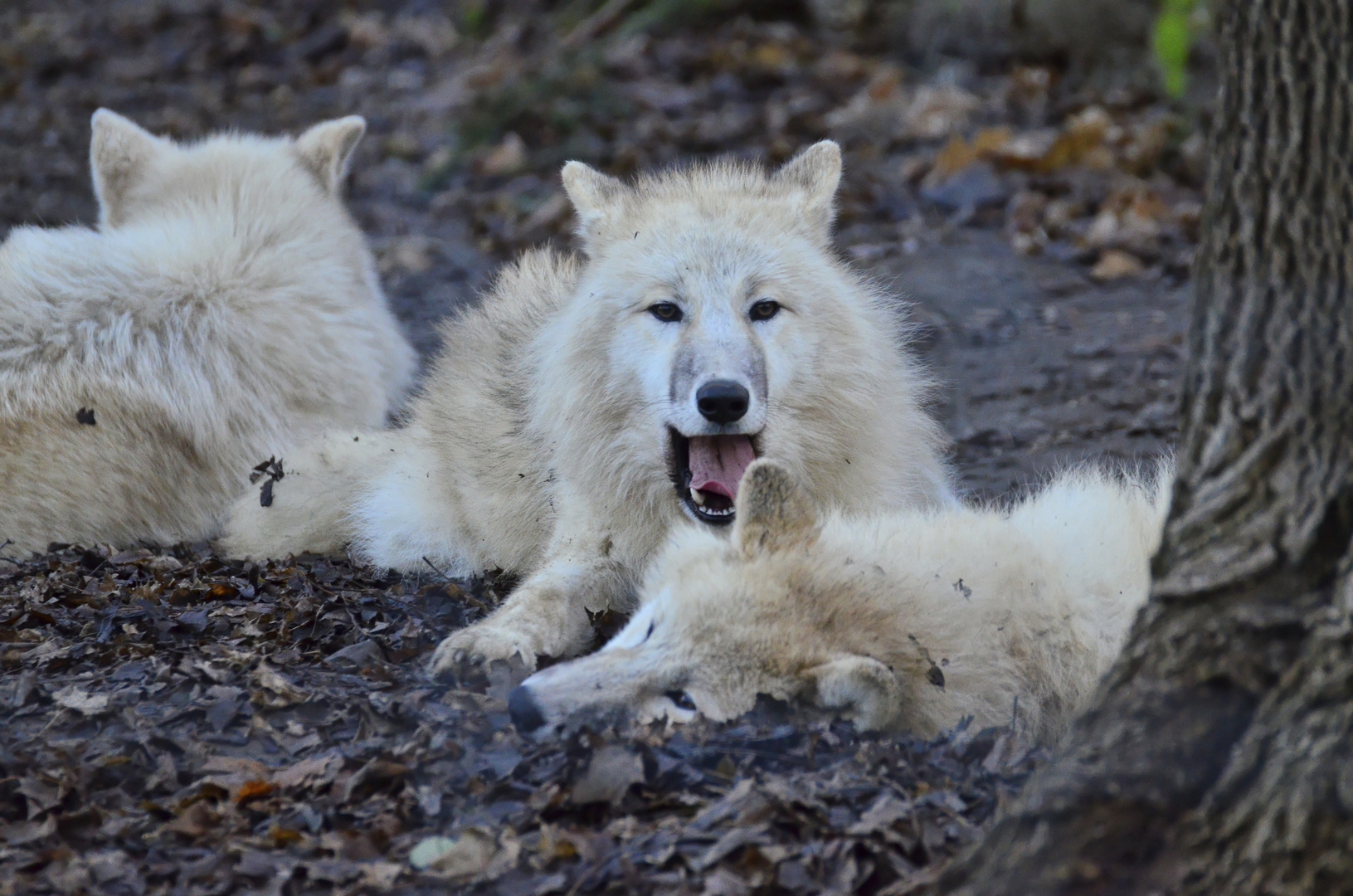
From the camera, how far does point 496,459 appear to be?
5020 mm

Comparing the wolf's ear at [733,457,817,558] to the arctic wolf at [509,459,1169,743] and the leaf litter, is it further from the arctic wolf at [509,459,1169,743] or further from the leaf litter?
the leaf litter

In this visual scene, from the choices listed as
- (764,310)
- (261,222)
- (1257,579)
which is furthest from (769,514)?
(261,222)

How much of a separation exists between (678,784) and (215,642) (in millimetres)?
1852

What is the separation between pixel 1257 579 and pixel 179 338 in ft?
15.1

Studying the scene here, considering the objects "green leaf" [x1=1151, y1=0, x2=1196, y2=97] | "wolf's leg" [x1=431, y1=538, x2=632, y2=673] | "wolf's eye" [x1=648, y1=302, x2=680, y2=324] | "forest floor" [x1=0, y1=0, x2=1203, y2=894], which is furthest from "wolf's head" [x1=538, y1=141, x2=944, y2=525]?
"green leaf" [x1=1151, y1=0, x2=1196, y2=97]

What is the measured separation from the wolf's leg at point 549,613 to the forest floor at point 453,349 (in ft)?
0.46

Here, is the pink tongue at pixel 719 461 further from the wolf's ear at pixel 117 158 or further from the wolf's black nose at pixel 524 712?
the wolf's ear at pixel 117 158

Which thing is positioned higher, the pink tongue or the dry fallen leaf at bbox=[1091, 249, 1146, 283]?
the dry fallen leaf at bbox=[1091, 249, 1146, 283]

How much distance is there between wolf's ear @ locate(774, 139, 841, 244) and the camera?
4766mm

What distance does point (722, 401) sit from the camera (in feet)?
13.5

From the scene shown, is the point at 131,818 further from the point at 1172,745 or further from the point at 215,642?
the point at 1172,745

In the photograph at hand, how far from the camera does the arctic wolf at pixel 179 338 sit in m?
5.25

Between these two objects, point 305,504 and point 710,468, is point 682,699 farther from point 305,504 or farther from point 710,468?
point 305,504

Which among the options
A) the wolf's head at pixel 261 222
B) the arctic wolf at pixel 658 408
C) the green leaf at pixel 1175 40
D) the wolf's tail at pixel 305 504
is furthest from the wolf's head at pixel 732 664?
the green leaf at pixel 1175 40
